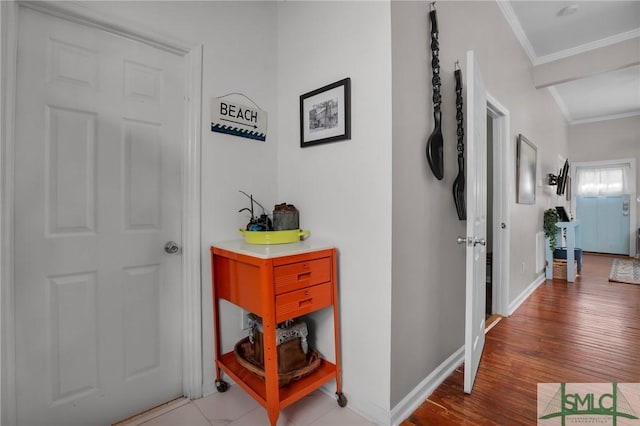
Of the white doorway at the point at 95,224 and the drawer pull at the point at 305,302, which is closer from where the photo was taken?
the white doorway at the point at 95,224

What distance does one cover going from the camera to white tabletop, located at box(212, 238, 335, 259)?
4.47 feet

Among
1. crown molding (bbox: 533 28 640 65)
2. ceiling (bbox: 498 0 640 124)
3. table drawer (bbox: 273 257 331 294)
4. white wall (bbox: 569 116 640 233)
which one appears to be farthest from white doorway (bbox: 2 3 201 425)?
white wall (bbox: 569 116 640 233)

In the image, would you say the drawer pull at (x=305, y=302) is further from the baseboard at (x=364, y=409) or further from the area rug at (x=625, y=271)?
the area rug at (x=625, y=271)

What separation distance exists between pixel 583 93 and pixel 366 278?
228 inches

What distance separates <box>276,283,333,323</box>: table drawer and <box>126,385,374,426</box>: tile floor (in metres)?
0.55

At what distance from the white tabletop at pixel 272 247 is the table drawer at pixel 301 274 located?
59 millimetres

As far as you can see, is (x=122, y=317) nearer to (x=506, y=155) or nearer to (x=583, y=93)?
(x=506, y=155)

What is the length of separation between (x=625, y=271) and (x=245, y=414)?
5.97 m

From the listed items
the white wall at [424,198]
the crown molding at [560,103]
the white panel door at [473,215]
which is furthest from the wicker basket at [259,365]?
the crown molding at [560,103]

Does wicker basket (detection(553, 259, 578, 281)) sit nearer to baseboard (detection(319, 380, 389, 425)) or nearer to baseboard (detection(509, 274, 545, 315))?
baseboard (detection(509, 274, 545, 315))

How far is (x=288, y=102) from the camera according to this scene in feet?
6.40

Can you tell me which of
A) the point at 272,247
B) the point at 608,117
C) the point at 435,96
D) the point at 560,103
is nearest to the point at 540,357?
the point at 435,96

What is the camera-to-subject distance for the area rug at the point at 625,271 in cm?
415

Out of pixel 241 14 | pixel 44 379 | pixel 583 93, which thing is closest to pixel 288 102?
pixel 241 14
